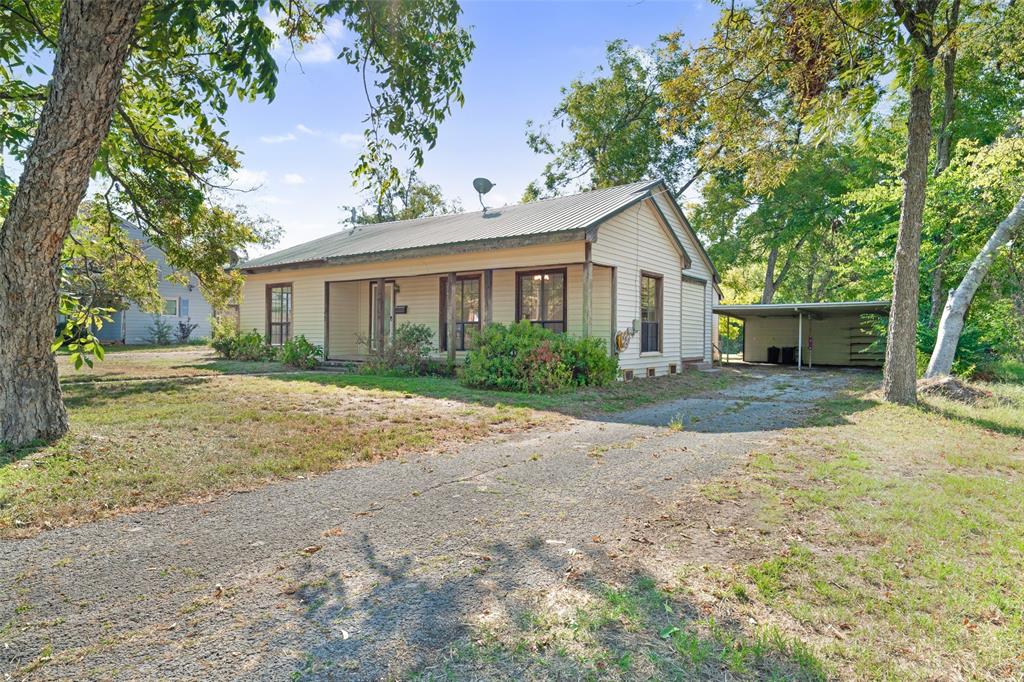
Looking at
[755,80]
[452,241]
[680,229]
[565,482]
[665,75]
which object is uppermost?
[665,75]

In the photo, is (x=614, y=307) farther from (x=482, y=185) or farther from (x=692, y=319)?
(x=482, y=185)

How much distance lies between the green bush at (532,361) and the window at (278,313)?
9.45 meters

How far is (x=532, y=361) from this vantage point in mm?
10375

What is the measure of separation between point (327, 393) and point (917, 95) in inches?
434

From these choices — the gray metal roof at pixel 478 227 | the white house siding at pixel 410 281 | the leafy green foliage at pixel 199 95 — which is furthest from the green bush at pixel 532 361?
the leafy green foliage at pixel 199 95

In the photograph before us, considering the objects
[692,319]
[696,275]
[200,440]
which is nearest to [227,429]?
[200,440]

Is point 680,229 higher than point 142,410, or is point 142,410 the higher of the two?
point 680,229

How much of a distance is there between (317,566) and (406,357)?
35.9ft

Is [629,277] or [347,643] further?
[629,277]

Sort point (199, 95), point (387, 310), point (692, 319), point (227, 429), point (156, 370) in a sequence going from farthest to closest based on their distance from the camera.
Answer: point (692, 319)
point (387, 310)
point (156, 370)
point (199, 95)
point (227, 429)

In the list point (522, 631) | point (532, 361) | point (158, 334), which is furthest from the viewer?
point (158, 334)

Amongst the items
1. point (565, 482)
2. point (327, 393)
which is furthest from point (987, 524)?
point (327, 393)

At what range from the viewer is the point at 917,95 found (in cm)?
884

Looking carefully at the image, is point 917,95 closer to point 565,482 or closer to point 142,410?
point 565,482
